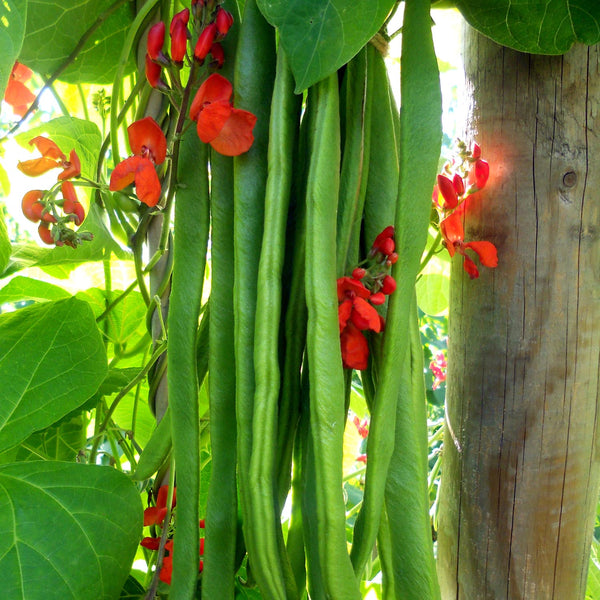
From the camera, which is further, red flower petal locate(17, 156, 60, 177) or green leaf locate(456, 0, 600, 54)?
red flower petal locate(17, 156, 60, 177)

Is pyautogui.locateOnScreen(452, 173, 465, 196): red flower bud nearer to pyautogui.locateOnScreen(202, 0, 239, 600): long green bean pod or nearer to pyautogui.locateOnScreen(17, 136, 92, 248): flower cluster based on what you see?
pyautogui.locateOnScreen(202, 0, 239, 600): long green bean pod

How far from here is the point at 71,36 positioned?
0.87m

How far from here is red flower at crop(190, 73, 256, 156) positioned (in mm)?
626

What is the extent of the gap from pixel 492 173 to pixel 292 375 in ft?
1.25

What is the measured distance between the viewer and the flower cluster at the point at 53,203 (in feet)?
2.41

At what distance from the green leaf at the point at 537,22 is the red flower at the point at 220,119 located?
0.94 ft

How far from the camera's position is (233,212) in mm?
688

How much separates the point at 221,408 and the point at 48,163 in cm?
39

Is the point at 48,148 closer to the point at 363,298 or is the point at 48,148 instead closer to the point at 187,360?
the point at 187,360

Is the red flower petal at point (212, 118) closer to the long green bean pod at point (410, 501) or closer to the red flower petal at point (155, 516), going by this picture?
the long green bean pod at point (410, 501)

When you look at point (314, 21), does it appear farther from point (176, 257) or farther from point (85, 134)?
point (85, 134)

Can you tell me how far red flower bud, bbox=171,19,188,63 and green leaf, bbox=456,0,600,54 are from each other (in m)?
0.31

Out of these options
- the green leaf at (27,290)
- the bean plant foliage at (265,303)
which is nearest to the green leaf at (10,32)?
the bean plant foliage at (265,303)

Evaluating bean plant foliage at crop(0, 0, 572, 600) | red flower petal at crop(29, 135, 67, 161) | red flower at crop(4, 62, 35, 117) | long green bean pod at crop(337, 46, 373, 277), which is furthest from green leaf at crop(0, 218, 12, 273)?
long green bean pod at crop(337, 46, 373, 277)
